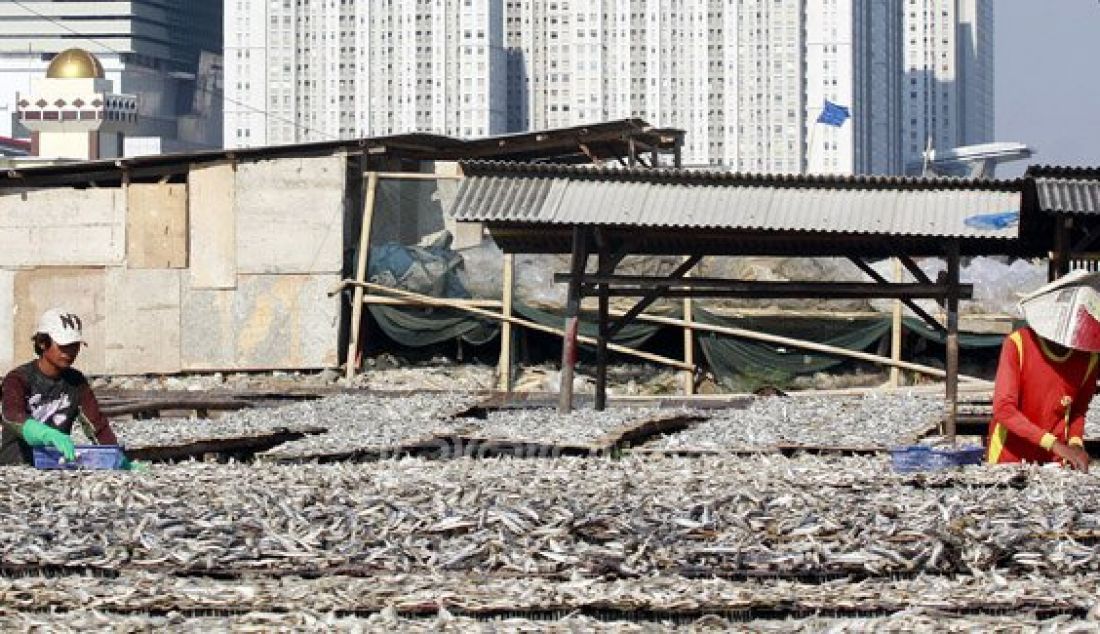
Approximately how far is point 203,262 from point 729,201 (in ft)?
62.9

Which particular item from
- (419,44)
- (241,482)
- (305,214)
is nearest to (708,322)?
(305,214)

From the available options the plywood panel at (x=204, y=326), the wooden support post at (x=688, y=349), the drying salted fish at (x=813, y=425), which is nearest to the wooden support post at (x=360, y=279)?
the plywood panel at (x=204, y=326)

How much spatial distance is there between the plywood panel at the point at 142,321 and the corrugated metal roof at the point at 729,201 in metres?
18.5

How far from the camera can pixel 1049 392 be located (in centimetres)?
1492

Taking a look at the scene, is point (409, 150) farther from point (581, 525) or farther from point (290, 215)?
point (581, 525)

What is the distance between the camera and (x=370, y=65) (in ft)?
634

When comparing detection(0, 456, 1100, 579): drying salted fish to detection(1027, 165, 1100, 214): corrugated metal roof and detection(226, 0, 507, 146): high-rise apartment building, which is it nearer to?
detection(1027, 165, 1100, 214): corrugated metal roof

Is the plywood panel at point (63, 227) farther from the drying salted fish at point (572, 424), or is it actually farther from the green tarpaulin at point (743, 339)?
the drying salted fish at point (572, 424)

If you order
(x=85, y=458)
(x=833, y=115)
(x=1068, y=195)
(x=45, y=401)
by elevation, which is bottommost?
(x=85, y=458)

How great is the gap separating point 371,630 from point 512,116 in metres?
190

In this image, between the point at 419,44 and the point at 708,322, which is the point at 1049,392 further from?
the point at 419,44

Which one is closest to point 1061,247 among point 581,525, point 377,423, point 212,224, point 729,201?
point 729,201

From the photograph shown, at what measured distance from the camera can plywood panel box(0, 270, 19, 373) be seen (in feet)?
153

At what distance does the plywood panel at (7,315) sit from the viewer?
46625 mm
